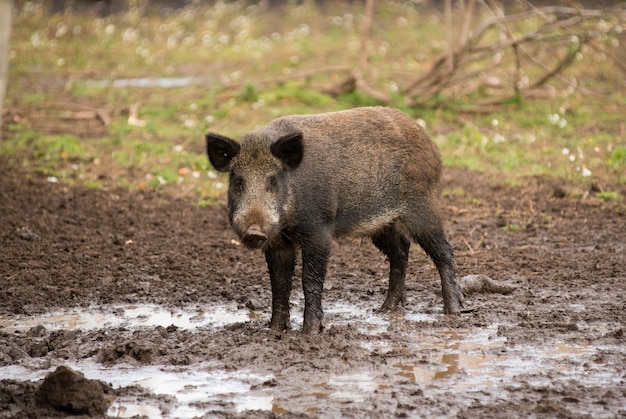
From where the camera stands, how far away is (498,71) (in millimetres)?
17641

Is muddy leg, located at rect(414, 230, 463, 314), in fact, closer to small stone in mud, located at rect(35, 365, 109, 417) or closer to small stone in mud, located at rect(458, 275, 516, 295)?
small stone in mud, located at rect(458, 275, 516, 295)

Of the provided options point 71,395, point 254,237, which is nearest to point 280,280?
point 254,237

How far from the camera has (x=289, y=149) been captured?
6746 mm

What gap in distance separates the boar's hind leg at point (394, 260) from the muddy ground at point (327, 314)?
0.54 feet

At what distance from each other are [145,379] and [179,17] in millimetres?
21092

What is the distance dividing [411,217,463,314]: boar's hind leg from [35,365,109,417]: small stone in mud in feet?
10.8

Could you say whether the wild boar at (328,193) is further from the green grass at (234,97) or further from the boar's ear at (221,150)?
the green grass at (234,97)

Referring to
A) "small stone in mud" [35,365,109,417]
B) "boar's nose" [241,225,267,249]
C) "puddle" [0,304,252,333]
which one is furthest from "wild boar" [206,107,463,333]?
"small stone in mud" [35,365,109,417]

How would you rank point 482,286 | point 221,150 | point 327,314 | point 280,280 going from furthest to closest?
1. point 482,286
2. point 327,314
3. point 280,280
4. point 221,150

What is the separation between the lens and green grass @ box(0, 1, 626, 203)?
1269 cm

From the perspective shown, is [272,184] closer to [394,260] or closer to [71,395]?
[394,260]

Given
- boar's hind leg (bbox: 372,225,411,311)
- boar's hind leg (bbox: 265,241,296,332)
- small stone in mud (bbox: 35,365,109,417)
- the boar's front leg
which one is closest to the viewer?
small stone in mud (bbox: 35,365,109,417)

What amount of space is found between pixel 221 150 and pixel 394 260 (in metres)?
1.91

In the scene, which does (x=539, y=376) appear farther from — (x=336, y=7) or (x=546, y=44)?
(x=336, y=7)
